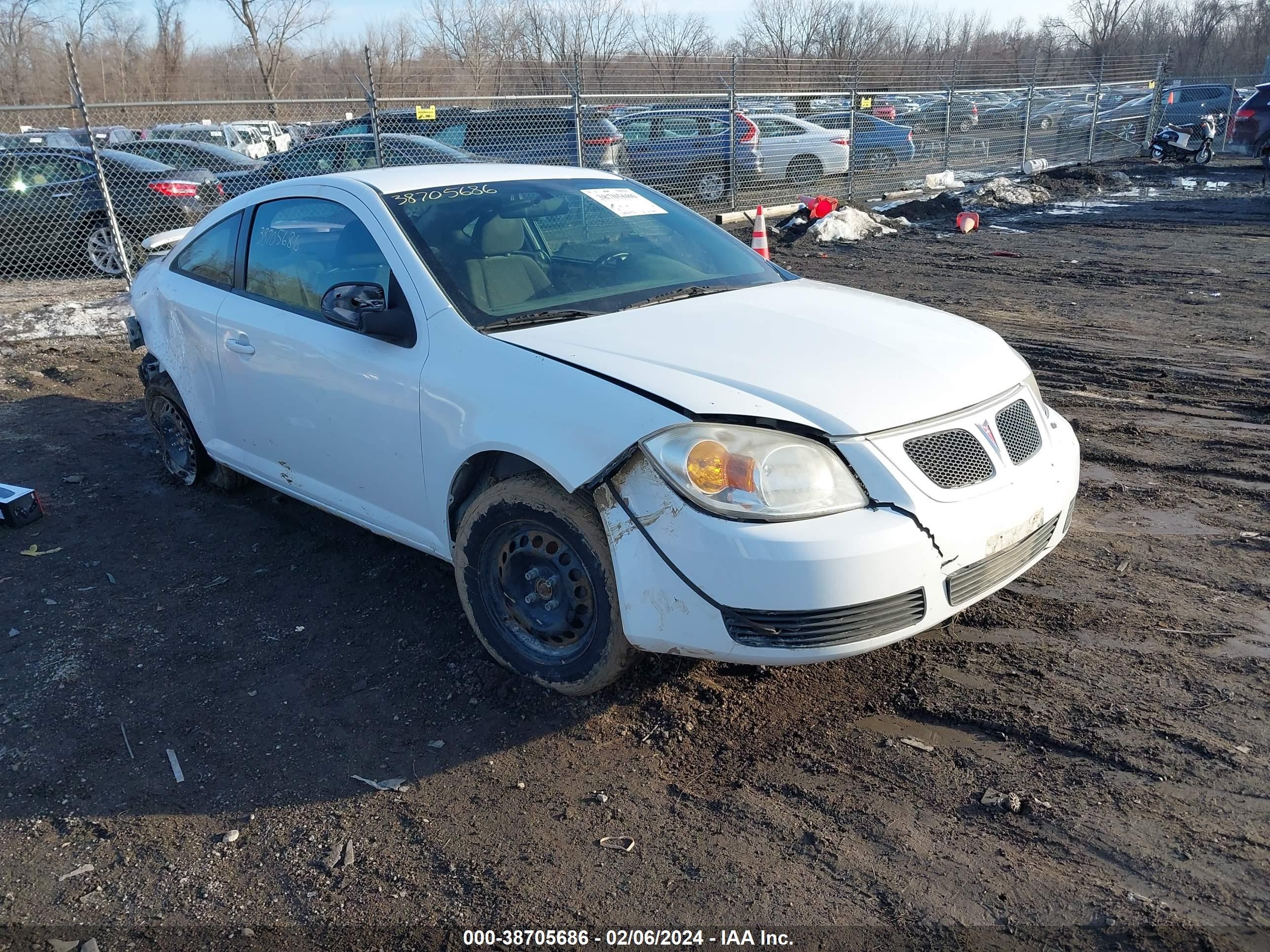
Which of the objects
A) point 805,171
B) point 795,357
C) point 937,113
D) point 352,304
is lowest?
point 805,171

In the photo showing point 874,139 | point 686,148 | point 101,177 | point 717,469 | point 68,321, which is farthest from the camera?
point 874,139

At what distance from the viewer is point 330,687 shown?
347cm

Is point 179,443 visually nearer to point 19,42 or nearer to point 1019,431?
point 1019,431

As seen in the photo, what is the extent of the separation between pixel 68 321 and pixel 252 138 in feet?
64.1

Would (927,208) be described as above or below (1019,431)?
below

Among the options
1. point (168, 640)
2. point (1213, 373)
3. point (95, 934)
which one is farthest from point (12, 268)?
point (1213, 373)

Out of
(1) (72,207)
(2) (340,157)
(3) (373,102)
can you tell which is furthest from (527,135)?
(1) (72,207)

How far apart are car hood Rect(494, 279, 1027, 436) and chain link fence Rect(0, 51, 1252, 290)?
7604mm

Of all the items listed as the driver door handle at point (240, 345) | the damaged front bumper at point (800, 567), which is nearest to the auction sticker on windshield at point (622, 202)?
the driver door handle at point (240, 345)

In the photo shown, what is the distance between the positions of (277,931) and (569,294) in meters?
2.31

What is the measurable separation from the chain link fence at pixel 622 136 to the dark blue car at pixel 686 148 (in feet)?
0.09

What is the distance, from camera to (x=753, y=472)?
2703 millimetres

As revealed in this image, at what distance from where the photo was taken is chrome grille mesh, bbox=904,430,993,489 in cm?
284

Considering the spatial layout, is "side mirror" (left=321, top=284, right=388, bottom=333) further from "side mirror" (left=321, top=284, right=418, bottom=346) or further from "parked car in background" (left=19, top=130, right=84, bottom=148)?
"parked car in background" (left=19, top=130, right=84, bottom=148)
